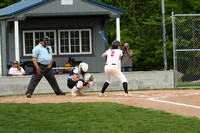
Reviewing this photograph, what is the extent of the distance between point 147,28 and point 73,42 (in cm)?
879

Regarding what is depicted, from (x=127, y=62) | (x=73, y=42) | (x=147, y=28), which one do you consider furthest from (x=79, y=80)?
(x=147, y=28)

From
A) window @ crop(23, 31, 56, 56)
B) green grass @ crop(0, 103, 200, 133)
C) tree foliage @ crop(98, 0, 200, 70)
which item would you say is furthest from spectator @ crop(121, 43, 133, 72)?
tree foliage @ crop(98, 0, 200, 70)

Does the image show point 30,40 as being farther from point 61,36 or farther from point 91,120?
point 91,120

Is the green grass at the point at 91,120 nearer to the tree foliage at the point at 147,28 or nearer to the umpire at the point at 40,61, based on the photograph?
the umpire at the point at 40,61

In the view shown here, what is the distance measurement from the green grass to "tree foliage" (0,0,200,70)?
60.9 ft

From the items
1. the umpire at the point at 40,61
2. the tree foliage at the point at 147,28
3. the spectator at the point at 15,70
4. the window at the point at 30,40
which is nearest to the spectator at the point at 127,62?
the spectator at the point at 15,70

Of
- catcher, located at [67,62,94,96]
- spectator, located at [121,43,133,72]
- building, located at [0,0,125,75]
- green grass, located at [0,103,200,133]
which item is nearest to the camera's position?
green grass, located at [0,103,200,133]

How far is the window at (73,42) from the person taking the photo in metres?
23.9

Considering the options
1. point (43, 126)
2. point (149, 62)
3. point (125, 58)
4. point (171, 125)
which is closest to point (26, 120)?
point (43, 126)

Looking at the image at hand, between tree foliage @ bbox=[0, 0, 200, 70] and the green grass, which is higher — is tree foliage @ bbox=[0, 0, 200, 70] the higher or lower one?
the higher one

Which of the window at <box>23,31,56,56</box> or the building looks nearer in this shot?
the building

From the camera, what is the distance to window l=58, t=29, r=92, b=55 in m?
23.9

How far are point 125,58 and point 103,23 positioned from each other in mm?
5362

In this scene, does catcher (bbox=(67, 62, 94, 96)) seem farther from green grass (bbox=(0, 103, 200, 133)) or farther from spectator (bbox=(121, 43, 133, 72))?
spectator (bbox=(121, 43, 133, 72))
